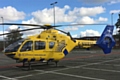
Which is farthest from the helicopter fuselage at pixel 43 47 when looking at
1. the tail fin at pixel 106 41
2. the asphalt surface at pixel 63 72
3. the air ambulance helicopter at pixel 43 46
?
the tail fin at pixel 106 41

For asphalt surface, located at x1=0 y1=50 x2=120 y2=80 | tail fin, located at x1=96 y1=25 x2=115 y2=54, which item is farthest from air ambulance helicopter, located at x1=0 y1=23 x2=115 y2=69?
tail fin, located at x1=96 y1=25 x2=115 y2=54

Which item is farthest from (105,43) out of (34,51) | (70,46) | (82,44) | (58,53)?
(34,51)

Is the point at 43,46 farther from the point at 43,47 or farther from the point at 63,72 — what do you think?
the point at 63,72

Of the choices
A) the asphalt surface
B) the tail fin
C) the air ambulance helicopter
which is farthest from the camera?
the tail fin

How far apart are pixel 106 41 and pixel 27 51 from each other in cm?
840

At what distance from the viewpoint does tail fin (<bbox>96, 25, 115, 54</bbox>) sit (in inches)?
777

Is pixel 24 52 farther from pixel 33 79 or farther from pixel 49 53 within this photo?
pixel 33 79

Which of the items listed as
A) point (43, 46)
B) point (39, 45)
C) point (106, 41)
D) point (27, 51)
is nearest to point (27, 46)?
point (27, 51)

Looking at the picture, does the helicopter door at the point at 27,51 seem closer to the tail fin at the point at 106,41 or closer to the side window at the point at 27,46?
the side window at the point at 27,46

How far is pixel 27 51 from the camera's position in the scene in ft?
49.5

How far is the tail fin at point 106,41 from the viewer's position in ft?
64.8

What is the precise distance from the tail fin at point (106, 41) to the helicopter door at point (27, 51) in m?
7.08

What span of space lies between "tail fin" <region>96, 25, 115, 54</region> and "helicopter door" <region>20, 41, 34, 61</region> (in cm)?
708

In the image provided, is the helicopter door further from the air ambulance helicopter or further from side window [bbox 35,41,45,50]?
side window [bbox 35,41,45,50]
